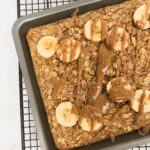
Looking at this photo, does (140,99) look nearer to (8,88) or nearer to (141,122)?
(141,122)

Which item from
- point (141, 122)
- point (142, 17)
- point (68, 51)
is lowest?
point (141, 122)

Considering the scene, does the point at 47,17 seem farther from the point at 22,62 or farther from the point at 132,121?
the point at 132,121

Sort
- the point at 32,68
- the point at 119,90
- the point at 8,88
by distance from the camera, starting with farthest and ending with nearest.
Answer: the point at 8,88 < the point at 32,68 < the point at 119,90

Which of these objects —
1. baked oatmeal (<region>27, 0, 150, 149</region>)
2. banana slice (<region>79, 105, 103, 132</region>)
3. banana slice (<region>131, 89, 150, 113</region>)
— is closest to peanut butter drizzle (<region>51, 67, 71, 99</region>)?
baked oatmeal (<region>27, 0, 150, 149</region>)

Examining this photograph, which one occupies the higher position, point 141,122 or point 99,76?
point 99,76

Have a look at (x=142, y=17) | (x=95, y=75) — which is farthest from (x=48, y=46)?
(x=142, y=17)

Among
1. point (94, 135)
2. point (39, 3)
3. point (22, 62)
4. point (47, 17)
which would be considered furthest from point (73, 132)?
point (39, 3)
